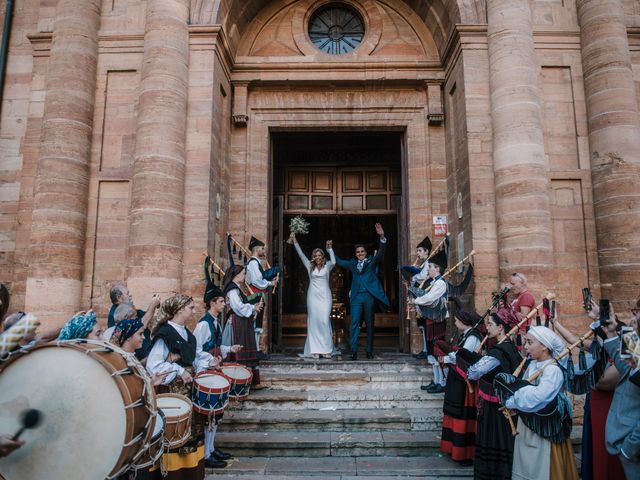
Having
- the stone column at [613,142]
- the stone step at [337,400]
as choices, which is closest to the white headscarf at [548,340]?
the stone step at [337,400]

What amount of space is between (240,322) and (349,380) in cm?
186

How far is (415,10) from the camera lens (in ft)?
35.1

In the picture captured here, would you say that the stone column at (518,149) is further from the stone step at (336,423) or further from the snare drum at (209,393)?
the snare drum at (209,393)

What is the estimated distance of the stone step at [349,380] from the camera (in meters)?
7.37

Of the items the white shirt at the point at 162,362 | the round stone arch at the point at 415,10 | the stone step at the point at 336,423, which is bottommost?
the stone step at the point at 336,423

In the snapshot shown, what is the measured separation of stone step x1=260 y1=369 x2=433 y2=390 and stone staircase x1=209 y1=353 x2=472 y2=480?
0.01 metres

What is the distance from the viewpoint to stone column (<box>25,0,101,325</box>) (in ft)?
26.9

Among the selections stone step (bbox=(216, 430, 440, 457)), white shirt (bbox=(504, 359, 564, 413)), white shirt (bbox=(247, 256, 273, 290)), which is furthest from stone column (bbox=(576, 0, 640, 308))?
white shirt (bbox=(247, 256, 273, 290))

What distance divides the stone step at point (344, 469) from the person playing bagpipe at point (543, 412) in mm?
1227

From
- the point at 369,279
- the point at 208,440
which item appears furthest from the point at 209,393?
the point at 369,279

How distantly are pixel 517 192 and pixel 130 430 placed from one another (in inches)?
275

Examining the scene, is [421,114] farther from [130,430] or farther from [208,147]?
[130,430]

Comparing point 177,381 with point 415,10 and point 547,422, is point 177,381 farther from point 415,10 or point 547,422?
point 415,10

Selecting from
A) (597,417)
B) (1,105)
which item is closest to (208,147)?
(1,105)
